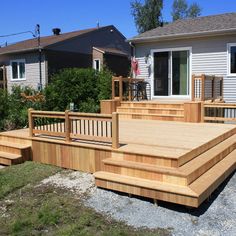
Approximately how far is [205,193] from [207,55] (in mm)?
8020

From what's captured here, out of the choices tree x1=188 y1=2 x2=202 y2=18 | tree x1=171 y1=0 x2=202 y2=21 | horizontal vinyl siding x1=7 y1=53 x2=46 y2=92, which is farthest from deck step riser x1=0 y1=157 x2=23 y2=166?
tree x1=188 y1=2 x2=202 y2=18

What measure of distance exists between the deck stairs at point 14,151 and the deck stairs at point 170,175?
2219mm

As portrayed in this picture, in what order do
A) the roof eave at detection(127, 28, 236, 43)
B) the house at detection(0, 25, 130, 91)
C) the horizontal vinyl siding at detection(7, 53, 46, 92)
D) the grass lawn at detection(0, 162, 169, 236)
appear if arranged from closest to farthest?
the grass lawn at detection(0, 162, 169, 236) → the roof eave at detection(127, 28, 236, 43) → the house at detection(0, 25, 130, 91) → the horizontal vinyl siding at detection(7, 53, 46, 92)

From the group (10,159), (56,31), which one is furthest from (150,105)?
(56,31)

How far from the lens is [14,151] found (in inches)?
271

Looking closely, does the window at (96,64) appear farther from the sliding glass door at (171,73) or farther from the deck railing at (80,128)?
the deck railing at (80,128)

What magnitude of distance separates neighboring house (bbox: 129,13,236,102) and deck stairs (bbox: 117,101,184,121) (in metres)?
2.43

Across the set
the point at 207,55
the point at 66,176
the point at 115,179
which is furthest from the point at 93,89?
the point at 115,179

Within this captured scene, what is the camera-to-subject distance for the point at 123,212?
4.34 meters

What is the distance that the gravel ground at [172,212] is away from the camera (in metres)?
3.89

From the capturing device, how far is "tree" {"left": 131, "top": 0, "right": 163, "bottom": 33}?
30.3 m

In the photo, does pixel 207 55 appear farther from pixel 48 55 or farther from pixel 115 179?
pixel 48 55

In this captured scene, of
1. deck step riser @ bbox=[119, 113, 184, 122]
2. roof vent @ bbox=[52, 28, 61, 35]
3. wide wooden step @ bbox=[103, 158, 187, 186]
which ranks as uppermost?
roof vent @ bbox=[52, 28, 61, 35]

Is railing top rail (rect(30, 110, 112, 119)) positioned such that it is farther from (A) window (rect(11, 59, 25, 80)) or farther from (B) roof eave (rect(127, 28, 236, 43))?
(A) window (rect(11, 59, 25, 80))
